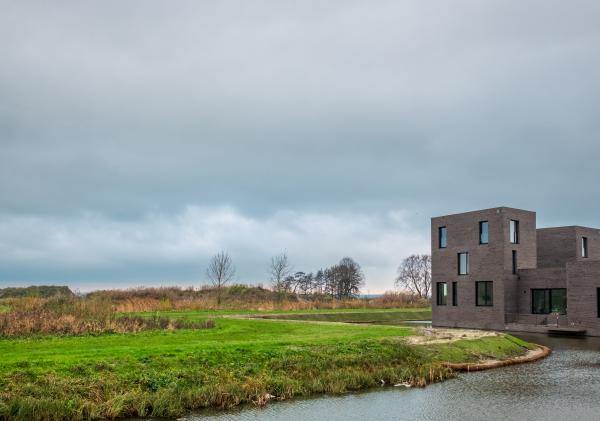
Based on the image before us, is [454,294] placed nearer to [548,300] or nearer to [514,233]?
[514,233]

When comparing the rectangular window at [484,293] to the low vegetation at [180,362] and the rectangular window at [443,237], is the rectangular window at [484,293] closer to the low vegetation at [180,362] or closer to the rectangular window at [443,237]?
the rectangular window at [443,237]

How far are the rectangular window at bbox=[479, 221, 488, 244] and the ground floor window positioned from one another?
4011 mm

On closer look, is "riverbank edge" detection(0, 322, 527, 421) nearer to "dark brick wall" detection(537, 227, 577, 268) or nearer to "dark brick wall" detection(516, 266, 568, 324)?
"dark brick wall" detection(516, 266, 568, 324)

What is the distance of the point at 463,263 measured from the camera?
3831 cm

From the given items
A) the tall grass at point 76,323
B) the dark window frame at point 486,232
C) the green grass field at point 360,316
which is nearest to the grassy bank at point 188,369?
the tall grass at point 76,323

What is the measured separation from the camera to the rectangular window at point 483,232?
36719 millimetres

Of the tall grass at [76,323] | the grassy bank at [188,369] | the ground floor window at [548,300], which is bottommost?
the grassy bank at [188,369]

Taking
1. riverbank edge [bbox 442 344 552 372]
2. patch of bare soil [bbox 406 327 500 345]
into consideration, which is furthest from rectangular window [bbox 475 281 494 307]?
patch of bare soil [bbox 406 327 500 345]

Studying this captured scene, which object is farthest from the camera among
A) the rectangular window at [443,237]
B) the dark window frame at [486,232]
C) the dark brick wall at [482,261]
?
the rectangular window at [443,237]

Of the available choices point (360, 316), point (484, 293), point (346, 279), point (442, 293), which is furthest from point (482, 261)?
point (346, 279)

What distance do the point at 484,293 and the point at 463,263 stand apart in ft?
8.00

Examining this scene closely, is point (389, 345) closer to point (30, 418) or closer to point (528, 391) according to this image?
point (528, 391)

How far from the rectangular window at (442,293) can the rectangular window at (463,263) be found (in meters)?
→ 1.58

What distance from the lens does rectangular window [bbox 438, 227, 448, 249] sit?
39500 mm
